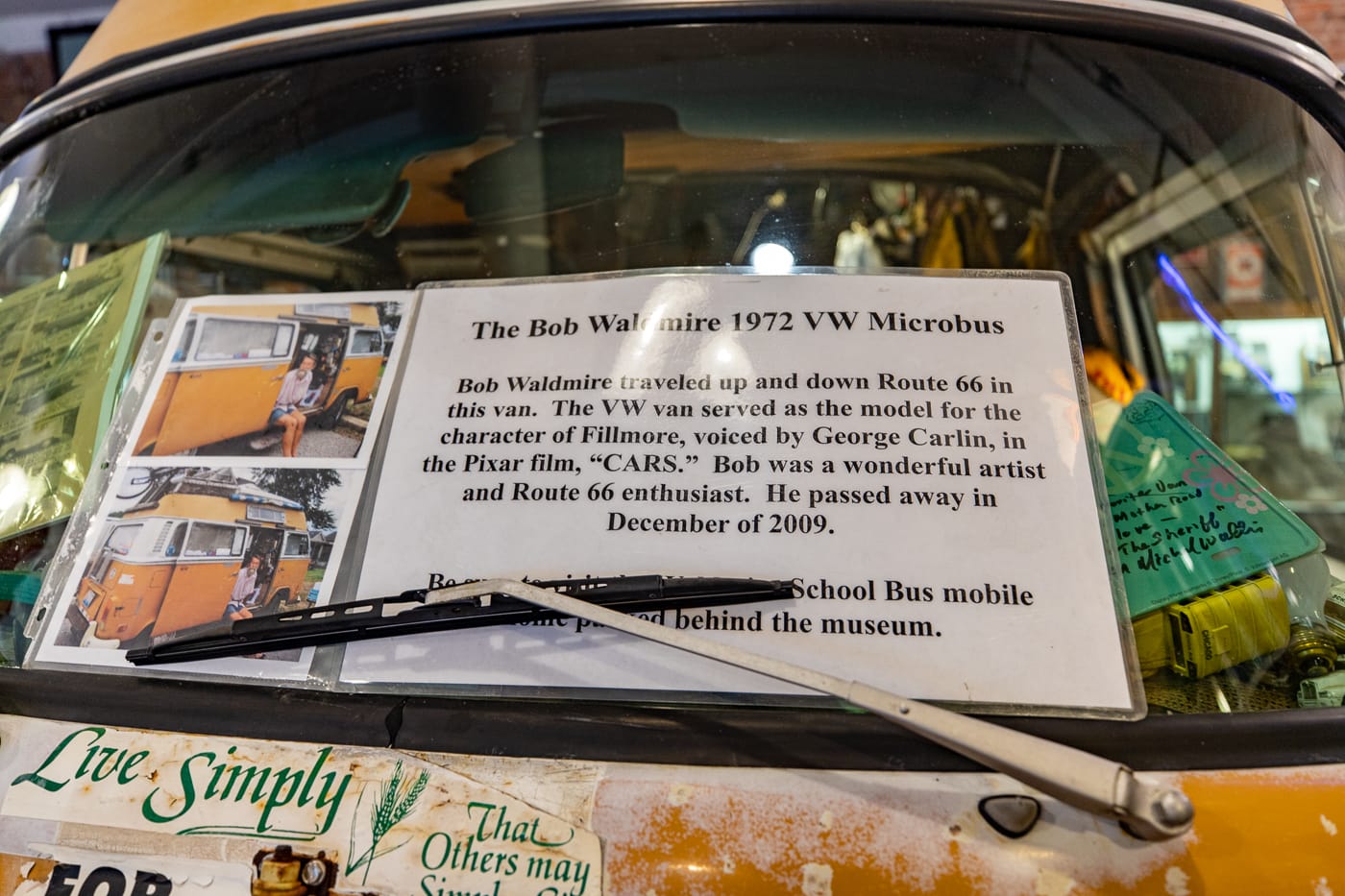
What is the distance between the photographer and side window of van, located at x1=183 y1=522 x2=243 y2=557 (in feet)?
3.43

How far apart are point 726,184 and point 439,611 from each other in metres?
1.00

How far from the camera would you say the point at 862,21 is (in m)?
1.32

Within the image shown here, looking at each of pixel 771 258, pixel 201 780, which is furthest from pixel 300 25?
pixel 201 780

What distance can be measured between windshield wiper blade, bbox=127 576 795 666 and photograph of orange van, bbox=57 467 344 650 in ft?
0.19

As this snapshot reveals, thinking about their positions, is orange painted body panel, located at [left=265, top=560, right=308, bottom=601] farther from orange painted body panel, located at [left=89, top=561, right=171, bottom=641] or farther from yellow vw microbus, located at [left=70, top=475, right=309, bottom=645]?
orange painted body panel, located at [left=89, top=561, right=171, bottom=641]

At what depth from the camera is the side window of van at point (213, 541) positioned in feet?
3.43

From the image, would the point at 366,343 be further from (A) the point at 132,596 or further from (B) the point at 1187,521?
(B) the point at 1187,521

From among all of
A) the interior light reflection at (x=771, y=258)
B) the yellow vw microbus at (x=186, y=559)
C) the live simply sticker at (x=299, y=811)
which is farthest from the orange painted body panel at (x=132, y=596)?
the interior light reflection at (x=771, y=258)

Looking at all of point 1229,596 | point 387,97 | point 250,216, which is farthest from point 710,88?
point 1229,596

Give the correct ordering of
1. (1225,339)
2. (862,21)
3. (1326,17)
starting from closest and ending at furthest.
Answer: (862,21) < (1225,339) < (1326,17)

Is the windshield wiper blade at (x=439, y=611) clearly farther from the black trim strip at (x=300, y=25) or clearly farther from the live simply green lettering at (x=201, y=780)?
the black trim strip at (x=300, y=25)

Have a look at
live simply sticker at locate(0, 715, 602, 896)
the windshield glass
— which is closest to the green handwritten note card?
the windshield glass

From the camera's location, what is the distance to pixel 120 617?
102 cm

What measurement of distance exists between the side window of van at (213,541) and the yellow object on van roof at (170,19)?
86 centimetres
